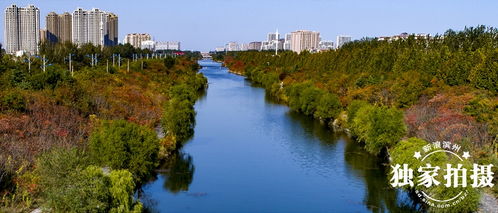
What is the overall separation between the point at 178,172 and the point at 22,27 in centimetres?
5022

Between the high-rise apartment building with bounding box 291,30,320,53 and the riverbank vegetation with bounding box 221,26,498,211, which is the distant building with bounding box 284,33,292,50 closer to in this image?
the high-rise apartment building with bounding box 291,30,320,53

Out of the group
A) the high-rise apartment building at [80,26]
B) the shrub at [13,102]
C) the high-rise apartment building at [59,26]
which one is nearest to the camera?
the shrub at [13,102]

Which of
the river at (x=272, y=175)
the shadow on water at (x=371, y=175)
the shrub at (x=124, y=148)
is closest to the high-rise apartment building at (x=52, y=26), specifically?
the river at (x=272, y=175)

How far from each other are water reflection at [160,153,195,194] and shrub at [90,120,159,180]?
133cm

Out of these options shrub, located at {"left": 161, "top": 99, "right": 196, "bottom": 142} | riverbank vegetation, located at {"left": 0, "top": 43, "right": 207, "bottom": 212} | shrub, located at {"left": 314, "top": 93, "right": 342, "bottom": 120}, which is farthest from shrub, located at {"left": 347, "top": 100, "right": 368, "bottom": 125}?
shrub, located at {"left": 161, "top": 99, "right": 196, "bottom": 142}

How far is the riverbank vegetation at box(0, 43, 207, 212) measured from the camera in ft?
38.1

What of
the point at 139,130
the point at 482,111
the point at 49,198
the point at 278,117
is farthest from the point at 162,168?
the point at 278,117

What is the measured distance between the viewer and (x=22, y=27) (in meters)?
61.2

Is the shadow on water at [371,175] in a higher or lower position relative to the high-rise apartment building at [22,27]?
lower

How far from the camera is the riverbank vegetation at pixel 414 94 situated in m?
19.8

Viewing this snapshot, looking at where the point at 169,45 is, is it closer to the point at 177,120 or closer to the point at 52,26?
the point at 52,26

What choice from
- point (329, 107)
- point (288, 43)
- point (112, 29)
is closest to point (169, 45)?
point (288, 43)

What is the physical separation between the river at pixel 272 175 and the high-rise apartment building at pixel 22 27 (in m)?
38.5

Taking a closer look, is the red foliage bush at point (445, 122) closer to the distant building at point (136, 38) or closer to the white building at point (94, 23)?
the white building at point (94, 23)
